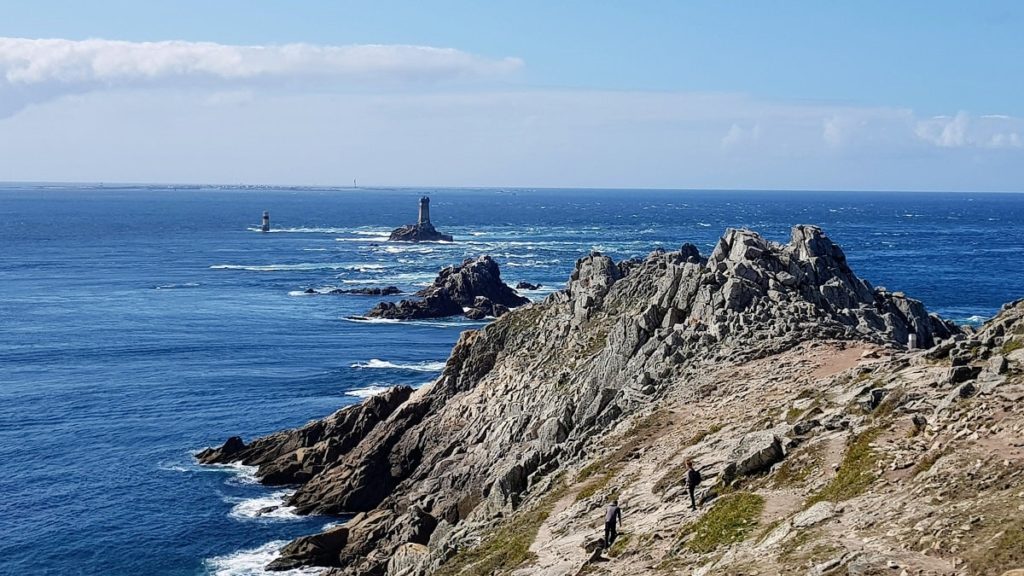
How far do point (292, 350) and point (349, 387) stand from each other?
714 inches

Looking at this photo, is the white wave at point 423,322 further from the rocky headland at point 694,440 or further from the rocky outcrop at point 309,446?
the rocky headland at point 694,440

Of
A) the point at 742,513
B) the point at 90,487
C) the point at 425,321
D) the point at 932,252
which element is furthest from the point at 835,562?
the point at 932,252

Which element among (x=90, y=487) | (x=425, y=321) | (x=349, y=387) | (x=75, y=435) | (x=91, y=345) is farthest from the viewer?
(x=425, y=321)

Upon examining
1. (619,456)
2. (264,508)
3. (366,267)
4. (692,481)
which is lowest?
(264,508)

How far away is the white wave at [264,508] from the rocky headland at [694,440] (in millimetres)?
1020

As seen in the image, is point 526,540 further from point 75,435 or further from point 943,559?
point 75,435

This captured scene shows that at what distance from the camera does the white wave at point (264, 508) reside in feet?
199

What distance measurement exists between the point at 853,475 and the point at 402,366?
7123 cm

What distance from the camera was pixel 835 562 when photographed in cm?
2314

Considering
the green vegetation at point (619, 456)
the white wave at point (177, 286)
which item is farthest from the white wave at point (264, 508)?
the white wave at point (177, 286)

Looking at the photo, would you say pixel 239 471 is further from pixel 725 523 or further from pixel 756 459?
pixel 725 523

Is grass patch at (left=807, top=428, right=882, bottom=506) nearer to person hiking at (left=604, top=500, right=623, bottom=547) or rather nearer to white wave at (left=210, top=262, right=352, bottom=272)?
person hiking at (left=604, top=500, right=623, bottom=547)

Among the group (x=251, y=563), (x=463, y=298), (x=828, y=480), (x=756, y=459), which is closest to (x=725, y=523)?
(x=828, y=480)

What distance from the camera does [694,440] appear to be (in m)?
39.5
